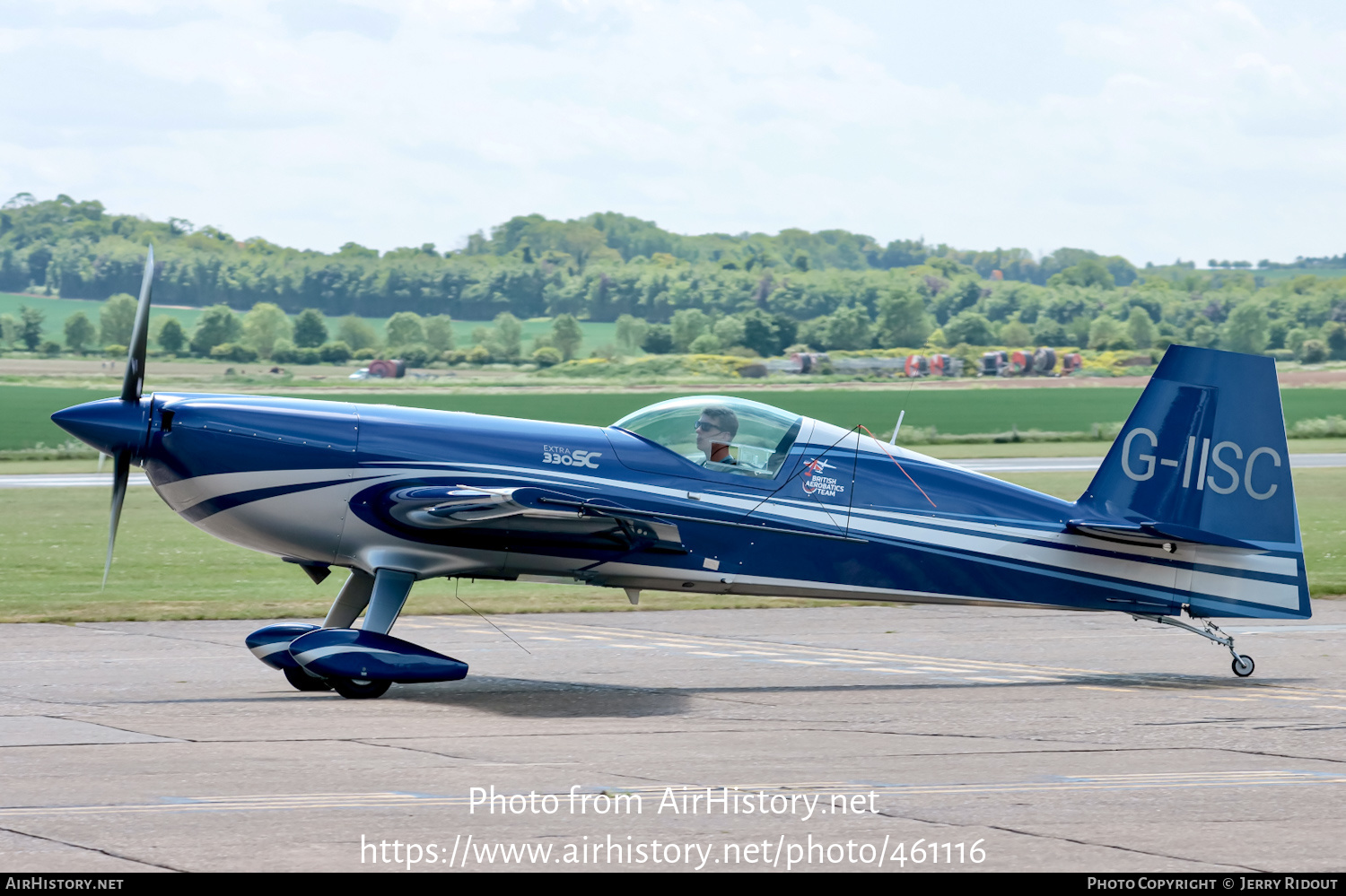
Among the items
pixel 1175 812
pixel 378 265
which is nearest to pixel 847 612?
pixel 1175 812

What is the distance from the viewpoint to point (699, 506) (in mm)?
12164

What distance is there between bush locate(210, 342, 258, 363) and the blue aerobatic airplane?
105 m

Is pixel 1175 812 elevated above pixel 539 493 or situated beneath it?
situated beneath

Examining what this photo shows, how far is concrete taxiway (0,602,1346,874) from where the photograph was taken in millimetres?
6793

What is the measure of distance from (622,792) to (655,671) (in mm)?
5038

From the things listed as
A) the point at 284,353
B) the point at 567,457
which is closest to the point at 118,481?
the point at 567,457

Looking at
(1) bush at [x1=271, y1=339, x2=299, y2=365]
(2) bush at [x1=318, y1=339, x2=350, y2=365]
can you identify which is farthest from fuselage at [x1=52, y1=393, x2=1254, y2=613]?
(2) bush at [x1=318, y1=339, x2=350, y2=365]

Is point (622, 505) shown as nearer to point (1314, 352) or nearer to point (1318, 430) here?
point (1318, 430)

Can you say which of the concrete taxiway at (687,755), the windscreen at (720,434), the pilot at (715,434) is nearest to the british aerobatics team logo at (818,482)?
the windscreen at (720,434)

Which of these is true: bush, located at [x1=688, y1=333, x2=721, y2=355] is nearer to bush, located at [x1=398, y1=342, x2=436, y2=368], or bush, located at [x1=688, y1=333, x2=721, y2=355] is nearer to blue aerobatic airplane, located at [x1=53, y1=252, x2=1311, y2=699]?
bush, located at [x1=398, y1=342, x2=436, y2=368]

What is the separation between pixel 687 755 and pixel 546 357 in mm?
109355

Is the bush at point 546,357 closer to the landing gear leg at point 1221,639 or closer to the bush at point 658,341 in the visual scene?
the bush at point 658,341

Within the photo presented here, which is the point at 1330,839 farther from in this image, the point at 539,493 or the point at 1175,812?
the point at 539,493

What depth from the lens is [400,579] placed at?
11.8 meters
